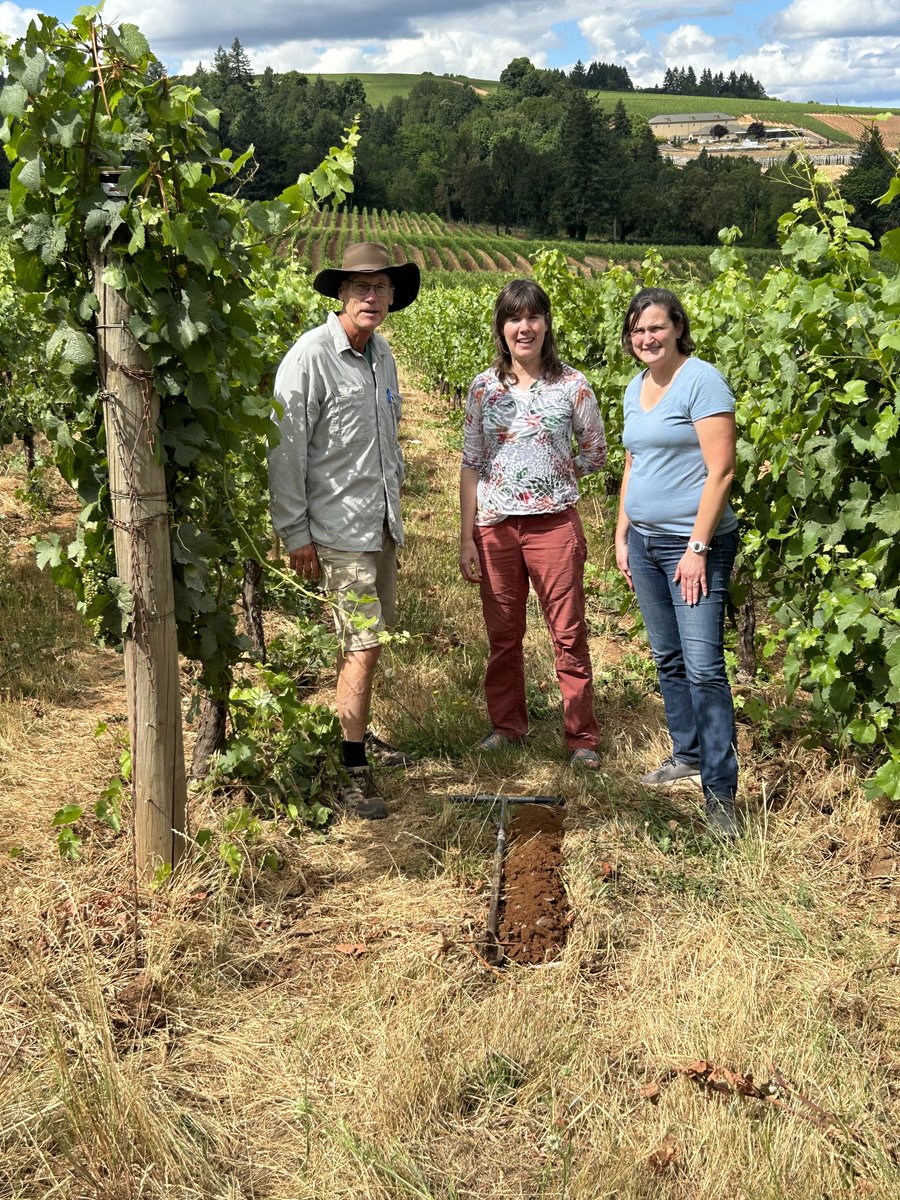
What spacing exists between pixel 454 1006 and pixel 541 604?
1843 mm

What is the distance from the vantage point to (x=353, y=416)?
350 centimetres

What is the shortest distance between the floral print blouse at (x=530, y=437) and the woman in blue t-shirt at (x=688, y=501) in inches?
11.7

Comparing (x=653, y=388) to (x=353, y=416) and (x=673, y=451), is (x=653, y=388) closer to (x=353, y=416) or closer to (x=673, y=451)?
(x=673, y=451)

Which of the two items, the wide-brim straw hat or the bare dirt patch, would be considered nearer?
the wide-brim straw hat

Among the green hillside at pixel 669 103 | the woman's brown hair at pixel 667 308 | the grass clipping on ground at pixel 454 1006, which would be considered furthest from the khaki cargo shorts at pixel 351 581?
the green hillside at pixel 669 103

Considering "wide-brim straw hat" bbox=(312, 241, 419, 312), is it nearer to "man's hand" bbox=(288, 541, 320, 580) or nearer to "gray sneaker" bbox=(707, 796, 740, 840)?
"man's hand" bbox=(288, 541, 320, 580)

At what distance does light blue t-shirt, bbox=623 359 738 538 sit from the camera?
11.0ft

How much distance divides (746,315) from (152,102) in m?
3.39

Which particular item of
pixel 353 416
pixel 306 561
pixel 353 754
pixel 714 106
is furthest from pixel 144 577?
pixel 714 106

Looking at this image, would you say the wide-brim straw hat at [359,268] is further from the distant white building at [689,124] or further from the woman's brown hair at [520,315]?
the distant white building at [689,124]

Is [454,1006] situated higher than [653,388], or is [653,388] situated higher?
[653,388]

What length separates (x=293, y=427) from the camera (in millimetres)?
3422

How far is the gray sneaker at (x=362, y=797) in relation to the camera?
376 cm

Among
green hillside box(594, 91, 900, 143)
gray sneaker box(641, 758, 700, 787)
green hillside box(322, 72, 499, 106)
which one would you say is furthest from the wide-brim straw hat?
green hillside box(322, 72, 499, 106)
